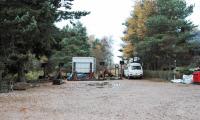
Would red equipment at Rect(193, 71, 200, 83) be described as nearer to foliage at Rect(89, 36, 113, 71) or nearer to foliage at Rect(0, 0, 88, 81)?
foliage at Rect(0, 0, 88, 81)

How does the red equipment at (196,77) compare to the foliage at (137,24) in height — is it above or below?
below

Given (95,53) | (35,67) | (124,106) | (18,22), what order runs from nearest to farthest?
(124,106) → (18,22) → (35,67) → (95,53)

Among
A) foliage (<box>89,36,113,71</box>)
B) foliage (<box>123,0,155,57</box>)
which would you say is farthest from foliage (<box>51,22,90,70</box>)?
foliage (<box>89,36,113,71</box>)

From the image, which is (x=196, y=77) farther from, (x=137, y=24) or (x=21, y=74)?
(x=137, y=24)

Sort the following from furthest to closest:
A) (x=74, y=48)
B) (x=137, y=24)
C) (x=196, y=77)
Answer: (x=74, y=48), (x=137, y=24), (x=196, y=77)

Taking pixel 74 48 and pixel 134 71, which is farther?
pixel 74 48

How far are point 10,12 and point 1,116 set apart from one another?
14.9 metres

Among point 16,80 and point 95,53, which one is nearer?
point 16,80

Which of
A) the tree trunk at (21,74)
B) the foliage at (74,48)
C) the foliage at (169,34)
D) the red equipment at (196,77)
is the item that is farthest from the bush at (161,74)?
the foliage at (74,48)

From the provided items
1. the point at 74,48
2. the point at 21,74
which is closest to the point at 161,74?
the point at 21,74

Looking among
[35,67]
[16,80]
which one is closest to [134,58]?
[35,67]

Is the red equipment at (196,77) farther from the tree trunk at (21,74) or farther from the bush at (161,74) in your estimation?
the tree trunk at (21,74)

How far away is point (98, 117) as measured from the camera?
16.2 meters

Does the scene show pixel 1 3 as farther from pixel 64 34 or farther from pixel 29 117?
pixel 29 117
